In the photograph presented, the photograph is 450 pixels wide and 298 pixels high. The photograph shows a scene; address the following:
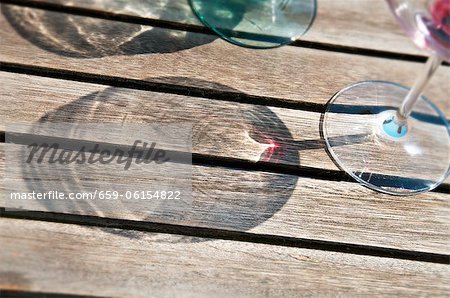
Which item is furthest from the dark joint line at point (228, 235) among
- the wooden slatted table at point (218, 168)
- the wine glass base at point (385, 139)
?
the wine glass base at point (385, 139)

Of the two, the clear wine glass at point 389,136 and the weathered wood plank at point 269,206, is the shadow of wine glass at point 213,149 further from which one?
the clear wine glass at point 389,136

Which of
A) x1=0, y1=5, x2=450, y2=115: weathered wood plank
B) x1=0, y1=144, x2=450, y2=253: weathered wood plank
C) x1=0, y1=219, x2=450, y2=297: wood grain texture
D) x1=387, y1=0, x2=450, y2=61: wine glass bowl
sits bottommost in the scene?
x1=0, y1=219, x2=450, y2=297: wood grain texture

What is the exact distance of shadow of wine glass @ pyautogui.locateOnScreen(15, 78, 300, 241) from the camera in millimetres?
907

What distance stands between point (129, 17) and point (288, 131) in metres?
0.40

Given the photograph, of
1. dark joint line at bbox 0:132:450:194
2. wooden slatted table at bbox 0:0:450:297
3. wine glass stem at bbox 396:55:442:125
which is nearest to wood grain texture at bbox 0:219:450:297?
wooden slatted table at bbox 0:0:450:297

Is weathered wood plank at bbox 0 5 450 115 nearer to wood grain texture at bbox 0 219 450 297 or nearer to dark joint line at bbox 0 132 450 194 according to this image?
dark joint line at bbox 0 132 450 194

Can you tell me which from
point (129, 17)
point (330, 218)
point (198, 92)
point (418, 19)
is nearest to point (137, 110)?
point (198, 92)

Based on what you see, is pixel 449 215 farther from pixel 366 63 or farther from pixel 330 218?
pixel 366 63

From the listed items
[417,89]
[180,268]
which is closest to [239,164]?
[180,268]

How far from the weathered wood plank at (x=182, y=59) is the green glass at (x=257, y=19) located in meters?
0.02

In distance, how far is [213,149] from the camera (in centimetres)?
98

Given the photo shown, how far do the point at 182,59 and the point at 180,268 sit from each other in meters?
0.42

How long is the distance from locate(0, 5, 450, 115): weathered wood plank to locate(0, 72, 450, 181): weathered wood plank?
0.14ft

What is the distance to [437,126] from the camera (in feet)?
3.57
